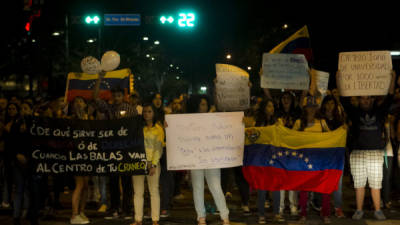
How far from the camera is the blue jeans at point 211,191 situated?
24.6 ft

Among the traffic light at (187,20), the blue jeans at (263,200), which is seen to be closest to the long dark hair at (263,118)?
the blue jeans at (263,200)

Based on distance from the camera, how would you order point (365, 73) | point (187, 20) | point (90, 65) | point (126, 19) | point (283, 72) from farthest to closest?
point (126, 19)
point (187, 20)
point (90, 65)
point (283, 72)
point (365, 73)

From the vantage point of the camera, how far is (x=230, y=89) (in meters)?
8.88

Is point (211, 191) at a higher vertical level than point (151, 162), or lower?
lower

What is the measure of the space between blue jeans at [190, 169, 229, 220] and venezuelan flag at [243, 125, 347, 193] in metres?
0.59

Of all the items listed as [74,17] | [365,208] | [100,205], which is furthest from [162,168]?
[74,17]

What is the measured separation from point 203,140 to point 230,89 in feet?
5.06

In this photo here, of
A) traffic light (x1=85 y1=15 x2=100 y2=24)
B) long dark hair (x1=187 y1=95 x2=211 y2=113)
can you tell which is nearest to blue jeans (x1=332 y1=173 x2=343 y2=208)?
long dark hair (x1=187 y1=95 x2=211 y2=113)

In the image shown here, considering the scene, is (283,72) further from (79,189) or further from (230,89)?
(79,189)

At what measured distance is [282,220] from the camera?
313 inches

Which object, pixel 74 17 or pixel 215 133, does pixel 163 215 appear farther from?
pixel 74 17

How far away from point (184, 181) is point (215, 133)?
5.51 meters

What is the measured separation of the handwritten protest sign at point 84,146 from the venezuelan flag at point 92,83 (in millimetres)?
2608

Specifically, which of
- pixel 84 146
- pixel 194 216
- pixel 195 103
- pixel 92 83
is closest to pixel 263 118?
pixel 195 103
